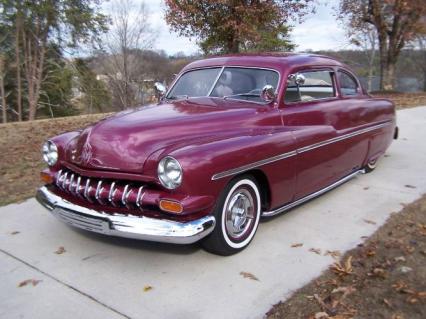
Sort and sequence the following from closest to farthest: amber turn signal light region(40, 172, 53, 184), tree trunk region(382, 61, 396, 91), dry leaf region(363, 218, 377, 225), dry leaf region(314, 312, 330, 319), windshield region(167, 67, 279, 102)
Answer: dry leaf region(314, 312, 330, 319)
amber turn signal light region(40, 172, 53, 184)
dry leaf region(363, 218, 377, 225)
windshield region(167, 67, 279, 102)
tree trunk region(382, 61, 396, 91)

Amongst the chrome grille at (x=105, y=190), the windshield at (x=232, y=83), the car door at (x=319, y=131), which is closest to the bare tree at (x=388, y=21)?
the car door at (x=319, y=131)

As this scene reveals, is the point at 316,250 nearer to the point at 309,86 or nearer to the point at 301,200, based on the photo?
the point at 301,200

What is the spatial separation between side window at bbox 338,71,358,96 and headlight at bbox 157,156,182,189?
2.99m

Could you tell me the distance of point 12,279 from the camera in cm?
353

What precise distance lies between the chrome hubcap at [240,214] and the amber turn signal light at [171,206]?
54 centimetres

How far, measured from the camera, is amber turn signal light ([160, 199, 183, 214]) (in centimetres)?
328

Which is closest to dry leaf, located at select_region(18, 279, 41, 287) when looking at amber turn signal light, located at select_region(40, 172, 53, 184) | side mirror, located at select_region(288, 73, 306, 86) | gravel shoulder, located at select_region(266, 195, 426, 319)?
amber turn signal light, located at select_region(40, 172, 53, 184)

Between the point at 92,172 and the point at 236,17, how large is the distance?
977 centimetres

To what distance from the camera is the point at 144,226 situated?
3334 millimetres

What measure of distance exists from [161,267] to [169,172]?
2.62ft

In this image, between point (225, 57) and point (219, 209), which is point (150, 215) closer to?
point (219, 209)

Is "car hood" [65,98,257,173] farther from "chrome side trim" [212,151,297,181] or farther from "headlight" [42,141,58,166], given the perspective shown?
"chrome side trim" [212,151,297,181]

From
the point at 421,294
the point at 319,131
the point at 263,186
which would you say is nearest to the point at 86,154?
the point at 263,186

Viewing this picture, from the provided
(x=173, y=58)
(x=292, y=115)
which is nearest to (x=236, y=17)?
(x=292, y=115)
